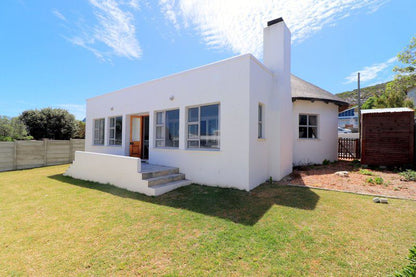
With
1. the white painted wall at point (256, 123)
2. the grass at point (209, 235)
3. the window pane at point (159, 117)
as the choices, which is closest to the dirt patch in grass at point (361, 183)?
the grass at point (209, 235)

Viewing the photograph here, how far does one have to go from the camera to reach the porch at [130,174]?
6031 mm

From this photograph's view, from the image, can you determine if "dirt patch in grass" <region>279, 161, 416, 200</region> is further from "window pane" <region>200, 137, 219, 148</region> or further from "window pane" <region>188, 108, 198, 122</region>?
"window pane" <region>188, 108, 198, 122</region>

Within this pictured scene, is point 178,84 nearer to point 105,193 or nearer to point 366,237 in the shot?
point 105,193

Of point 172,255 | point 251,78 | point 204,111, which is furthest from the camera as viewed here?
point 204,111

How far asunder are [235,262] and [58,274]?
2.48 meters

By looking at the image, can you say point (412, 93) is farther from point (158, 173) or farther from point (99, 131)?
point (99, 131)

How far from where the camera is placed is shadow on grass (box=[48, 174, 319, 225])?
4.36 metres

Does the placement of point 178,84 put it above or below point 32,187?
above

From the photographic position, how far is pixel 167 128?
798 cm

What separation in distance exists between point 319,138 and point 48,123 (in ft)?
81.5

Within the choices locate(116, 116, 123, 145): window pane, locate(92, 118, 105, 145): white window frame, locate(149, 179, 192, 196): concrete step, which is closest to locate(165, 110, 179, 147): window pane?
locate(149, 179, 192, 196): concrete step

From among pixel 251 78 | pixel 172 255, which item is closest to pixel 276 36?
pixel 251 78

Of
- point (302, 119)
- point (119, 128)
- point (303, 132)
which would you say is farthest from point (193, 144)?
point (302, 119)

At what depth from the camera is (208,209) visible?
4594mm
